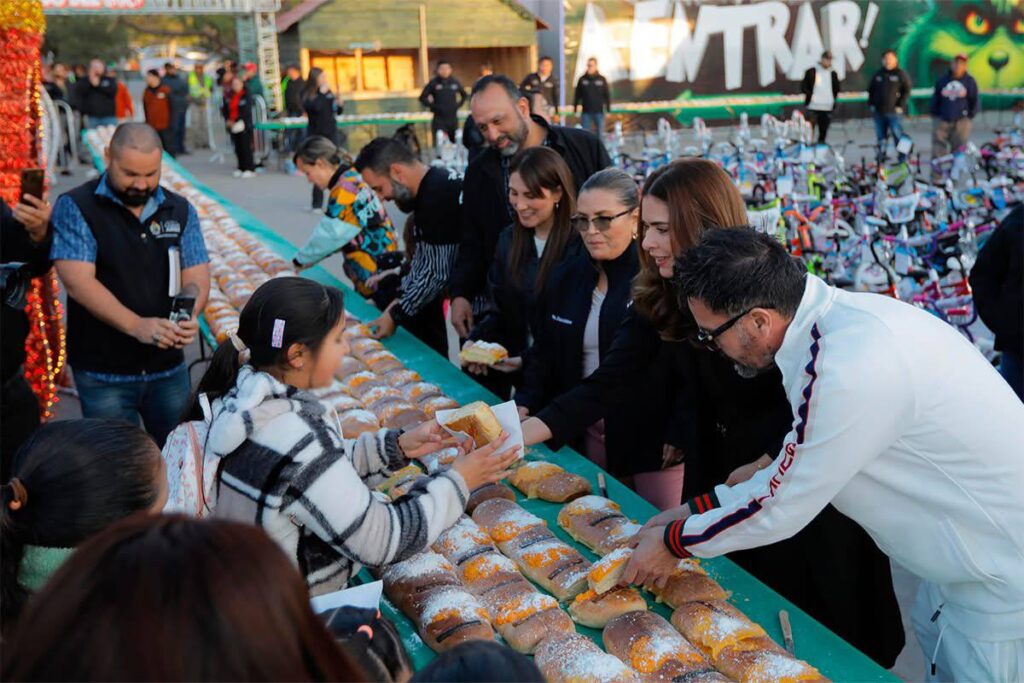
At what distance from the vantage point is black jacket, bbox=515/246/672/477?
3107 millimetres

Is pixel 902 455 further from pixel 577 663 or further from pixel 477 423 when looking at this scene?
pixel 477 423

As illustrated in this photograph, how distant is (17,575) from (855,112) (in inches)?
918

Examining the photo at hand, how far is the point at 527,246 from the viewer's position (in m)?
3.71

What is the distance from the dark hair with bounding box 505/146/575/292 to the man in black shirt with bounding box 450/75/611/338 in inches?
21.9

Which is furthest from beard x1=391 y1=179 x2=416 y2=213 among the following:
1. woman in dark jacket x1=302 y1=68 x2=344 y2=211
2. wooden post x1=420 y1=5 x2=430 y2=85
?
wooden post x1=420 y1=5 x2=430 y2=85

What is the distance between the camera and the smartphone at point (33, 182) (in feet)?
12.6

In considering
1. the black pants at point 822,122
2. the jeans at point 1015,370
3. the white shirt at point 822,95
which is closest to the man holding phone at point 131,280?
the jeans at point 1015,370

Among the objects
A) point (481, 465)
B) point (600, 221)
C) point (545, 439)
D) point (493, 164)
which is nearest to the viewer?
point (481, 465)

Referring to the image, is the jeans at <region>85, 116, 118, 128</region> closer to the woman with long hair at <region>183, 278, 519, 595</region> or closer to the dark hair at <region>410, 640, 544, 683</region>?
the woman with long hair at <region>183, 278, 519, 595</region>

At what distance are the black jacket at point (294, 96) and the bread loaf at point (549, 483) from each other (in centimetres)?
1584

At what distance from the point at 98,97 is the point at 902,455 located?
16.6 metres

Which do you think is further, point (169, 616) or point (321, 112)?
point (321, 112)

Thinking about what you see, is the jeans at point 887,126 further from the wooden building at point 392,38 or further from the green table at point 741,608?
the green table at point 741,608

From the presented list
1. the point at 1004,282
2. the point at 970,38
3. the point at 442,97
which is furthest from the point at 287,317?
the point at 970,38
